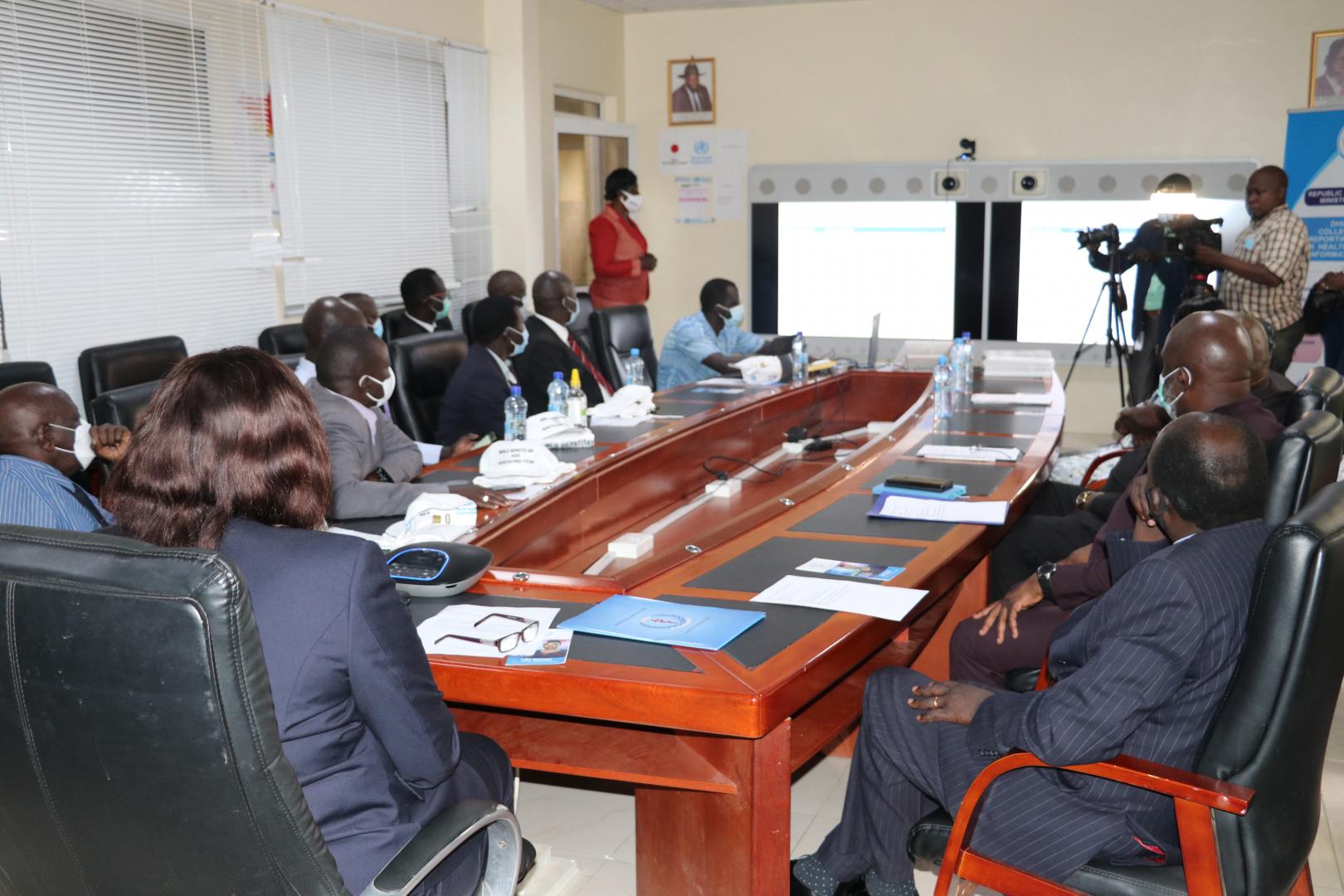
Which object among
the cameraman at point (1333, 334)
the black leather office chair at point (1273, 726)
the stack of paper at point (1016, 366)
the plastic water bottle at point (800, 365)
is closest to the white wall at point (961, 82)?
the cameraman at point (1333, 334)

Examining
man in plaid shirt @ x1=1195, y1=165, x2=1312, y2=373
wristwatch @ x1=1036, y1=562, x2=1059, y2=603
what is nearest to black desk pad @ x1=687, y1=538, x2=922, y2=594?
wristwatch @ x1=1036, y1=562, x2=1059, y2=603

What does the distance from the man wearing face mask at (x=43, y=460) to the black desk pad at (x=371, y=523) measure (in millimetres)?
509

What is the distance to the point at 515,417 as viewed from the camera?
3863 mm

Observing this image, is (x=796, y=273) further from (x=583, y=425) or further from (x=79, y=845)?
(x=79, y=845)

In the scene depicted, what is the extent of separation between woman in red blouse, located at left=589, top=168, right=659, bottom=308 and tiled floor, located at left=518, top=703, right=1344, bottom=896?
440 cm

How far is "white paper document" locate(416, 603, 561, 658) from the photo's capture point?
6.20 ft

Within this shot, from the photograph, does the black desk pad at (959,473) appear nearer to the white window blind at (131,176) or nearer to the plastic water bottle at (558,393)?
the plastic water bottle at (558,393)

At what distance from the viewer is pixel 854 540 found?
258cm

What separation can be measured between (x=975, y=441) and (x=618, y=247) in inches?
147

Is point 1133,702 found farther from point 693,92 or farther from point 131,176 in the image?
point 693,92

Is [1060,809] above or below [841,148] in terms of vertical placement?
below

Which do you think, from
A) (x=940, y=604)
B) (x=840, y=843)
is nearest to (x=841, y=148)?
(x=940, y=604)

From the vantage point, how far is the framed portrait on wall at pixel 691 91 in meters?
8.13

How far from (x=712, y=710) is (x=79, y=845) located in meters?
0.84
